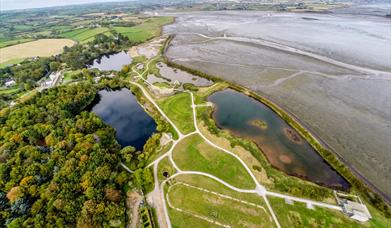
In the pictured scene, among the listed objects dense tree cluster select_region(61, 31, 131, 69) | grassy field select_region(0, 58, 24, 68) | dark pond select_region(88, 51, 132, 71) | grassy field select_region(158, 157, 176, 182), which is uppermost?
dense tree cluster select_region(61, 31, 131, 69)

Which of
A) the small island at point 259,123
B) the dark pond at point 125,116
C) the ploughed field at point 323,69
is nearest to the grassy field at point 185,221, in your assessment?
the dark pond at point 125,116

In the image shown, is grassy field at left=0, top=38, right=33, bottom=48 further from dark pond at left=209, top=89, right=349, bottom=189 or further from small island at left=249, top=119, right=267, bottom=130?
small island at left=249, top=119, right=267, bottom=130

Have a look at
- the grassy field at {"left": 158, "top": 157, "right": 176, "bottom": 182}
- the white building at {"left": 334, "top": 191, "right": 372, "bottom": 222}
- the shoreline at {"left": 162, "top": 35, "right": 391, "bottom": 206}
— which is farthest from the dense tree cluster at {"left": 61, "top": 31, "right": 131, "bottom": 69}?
the white building at {"left": 334, "top": 191, "right": 372, "bottom": 222}

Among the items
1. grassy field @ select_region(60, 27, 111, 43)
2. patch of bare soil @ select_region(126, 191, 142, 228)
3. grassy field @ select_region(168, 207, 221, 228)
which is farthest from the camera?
grassy field @ select_region(60, 27, 111, 43)

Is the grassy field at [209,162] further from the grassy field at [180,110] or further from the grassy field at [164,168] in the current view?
the grassy field at [180,110]

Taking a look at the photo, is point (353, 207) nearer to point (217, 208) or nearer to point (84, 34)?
point (217, 208)

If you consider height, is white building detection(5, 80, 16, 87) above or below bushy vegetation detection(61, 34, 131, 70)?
below

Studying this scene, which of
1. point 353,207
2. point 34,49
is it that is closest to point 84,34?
point 34,49
